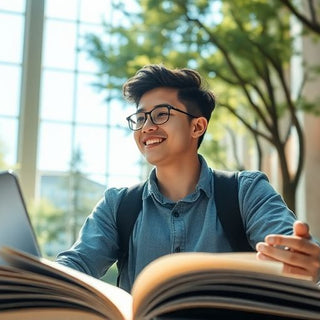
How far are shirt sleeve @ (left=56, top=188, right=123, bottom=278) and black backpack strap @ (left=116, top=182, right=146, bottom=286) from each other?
0.01 m

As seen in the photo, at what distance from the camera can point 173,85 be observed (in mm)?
1413

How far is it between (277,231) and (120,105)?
7264mm

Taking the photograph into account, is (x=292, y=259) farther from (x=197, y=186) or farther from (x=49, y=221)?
(x=49, y=221)

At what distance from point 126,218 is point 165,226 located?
0.09m

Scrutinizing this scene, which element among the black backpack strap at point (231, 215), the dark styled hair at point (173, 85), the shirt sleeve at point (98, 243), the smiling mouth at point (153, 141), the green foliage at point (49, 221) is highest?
the dark styled hair at point (173, 85)

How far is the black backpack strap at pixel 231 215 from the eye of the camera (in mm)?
1258

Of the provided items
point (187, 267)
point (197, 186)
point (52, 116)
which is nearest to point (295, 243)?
point (187, 267)

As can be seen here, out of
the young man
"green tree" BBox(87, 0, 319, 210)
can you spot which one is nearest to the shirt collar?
the young man

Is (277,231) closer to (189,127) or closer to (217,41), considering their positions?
(189,127)

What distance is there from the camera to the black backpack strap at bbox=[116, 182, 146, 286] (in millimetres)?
1349

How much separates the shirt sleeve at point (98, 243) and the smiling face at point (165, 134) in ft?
0.44

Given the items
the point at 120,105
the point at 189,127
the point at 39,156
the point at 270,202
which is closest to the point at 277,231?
the point at 270,202

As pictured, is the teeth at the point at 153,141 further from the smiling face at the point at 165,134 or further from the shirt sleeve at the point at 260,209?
the shirt sleeve at the point at 260,209

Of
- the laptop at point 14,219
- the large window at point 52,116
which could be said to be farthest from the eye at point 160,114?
the large window at point 52,116
